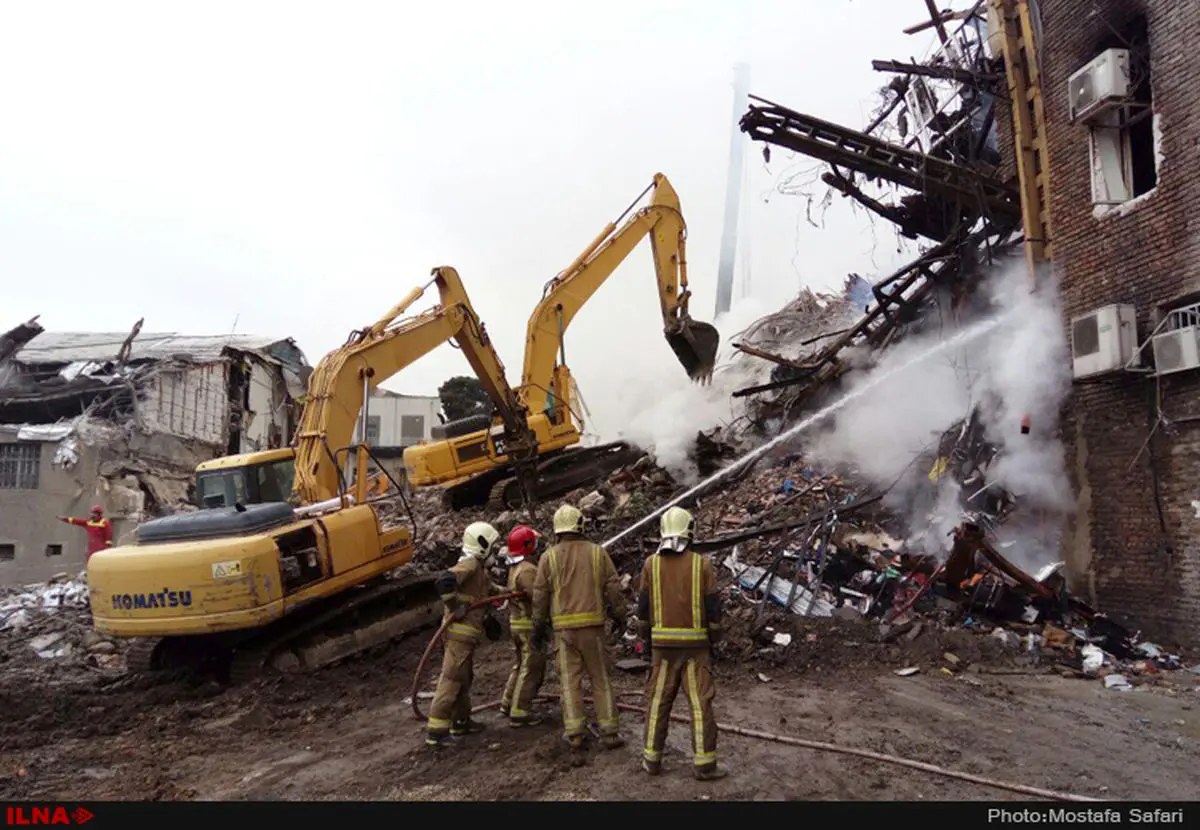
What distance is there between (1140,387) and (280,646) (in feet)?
31.6

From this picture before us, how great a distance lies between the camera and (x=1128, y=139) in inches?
356

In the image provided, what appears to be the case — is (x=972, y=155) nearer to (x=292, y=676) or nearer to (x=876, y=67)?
(x=876, y=67)

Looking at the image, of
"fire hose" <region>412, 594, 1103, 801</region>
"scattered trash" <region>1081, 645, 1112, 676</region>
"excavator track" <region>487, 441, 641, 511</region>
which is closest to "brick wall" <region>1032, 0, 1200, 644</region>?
"scattered trash" <region>1081, 645, 1112, 676</region>

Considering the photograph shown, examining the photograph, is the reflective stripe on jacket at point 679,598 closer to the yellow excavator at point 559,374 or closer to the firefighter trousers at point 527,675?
the firefighter trousers at point 527,675

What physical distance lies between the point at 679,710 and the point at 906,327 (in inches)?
360

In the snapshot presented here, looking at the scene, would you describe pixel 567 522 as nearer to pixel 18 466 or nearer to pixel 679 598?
pixel 679 598

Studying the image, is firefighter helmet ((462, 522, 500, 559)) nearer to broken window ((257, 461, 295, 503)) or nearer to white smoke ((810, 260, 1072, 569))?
broken window ((257, 461, 295, 503))

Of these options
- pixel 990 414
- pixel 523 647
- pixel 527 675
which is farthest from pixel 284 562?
pixel 990 414

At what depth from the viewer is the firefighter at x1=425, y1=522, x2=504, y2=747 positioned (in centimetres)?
564

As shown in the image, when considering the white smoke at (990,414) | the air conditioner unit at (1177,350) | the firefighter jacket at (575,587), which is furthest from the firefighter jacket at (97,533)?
the air conditioner unit at (1177,350)

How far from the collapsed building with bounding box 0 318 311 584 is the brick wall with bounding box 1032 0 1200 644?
40.3 ft

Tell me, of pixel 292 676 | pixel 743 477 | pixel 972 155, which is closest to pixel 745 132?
pixel 972 155

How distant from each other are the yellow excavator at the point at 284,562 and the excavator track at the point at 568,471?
14.2ft
